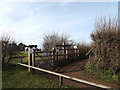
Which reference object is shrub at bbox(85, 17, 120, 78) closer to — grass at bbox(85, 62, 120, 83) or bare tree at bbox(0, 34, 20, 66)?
grass at bbox(85, 62, 120, 83)

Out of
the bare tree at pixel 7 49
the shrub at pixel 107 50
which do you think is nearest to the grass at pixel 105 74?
the shrub at pixel 107 50

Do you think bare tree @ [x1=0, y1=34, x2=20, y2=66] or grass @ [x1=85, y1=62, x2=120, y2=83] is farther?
bare tree @ [x1=0, y1=34, x2=20, y2=66]

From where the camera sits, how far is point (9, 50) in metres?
9.41

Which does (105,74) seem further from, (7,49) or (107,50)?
(7,49)

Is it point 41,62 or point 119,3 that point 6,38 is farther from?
point 119,3

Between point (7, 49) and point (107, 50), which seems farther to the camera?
point (7, 49)

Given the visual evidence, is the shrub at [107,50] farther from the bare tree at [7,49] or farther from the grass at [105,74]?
the bare tree at [7,49]

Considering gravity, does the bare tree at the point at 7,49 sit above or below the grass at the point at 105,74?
above

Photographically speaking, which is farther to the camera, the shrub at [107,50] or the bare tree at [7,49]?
the bare tree at [7,49]

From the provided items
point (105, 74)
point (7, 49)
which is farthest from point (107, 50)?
point (7, 49)

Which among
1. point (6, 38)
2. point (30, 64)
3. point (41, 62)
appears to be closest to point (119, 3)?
point (41, 62)

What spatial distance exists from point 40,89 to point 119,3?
32.0 ft

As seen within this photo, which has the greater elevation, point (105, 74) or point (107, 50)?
point (107, 50)

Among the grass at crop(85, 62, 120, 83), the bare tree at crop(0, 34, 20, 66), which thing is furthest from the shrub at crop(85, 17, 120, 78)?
the bare tree at crop(0, 34, 20, 66)
